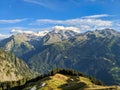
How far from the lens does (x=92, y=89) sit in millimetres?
171375

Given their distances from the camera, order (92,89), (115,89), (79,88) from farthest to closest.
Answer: (79,88)
(92,89)
(115,89)

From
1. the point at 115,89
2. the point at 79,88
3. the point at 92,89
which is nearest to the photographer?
the point at 115,89

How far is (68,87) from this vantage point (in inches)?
7790

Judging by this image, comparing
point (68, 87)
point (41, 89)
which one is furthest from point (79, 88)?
point (41, 89)

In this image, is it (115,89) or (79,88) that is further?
(79,88)

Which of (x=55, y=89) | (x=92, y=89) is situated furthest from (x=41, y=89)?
(x=92, y=89)

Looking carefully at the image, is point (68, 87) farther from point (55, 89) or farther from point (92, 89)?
point (92, 89)

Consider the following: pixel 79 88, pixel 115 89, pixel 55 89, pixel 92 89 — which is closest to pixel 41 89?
pixel 55 89

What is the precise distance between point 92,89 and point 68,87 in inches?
1174

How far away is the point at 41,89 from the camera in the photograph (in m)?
198

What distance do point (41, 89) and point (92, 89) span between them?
41694 millimetres

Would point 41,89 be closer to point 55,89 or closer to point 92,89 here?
point 55,89

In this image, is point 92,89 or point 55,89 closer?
point 92,89

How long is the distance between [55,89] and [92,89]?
35.4m
